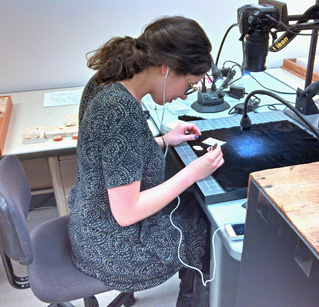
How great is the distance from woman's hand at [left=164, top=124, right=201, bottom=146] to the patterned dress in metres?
0.20

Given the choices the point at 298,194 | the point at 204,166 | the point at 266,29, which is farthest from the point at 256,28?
the point at 298,194

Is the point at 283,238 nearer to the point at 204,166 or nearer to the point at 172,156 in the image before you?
the point at 204,166

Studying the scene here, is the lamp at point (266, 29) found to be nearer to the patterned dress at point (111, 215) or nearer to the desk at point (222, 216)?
the desk at point (222, 216)

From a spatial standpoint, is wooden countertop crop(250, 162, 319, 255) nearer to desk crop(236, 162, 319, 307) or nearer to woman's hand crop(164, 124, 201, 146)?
desk crop(236, 162, 319, 307)

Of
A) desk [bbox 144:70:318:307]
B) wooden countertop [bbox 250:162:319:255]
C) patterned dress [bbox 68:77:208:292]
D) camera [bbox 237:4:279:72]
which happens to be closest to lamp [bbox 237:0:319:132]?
camera [bbox 237:4:279:72]

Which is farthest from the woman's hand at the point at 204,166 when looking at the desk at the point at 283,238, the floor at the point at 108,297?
the floor at the point at 108,297

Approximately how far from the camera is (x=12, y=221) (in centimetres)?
92

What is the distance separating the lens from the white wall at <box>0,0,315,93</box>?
1830 millimetres

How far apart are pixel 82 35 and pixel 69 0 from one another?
18cm

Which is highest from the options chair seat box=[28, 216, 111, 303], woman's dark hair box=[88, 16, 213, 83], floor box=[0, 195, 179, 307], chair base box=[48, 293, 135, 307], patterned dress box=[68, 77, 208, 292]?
woman's dark hair box=[88, 16, 213, 83]

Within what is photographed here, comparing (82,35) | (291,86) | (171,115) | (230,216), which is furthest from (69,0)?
(230,216)

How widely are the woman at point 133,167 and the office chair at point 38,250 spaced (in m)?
0.05

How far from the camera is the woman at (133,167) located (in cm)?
92

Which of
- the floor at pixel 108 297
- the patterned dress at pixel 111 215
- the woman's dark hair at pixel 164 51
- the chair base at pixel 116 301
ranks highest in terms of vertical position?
the woman's dark hair at pixel 164 51
